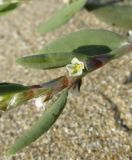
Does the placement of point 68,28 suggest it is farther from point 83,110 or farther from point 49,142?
point 49,142

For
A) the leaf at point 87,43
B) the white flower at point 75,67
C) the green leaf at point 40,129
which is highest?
the white flower at point 75,67

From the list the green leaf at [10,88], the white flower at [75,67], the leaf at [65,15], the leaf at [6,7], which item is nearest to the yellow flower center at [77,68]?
the white flower at [75,67]

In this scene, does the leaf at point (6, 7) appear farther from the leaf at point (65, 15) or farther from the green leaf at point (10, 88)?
the green leaf at point (10, 88)

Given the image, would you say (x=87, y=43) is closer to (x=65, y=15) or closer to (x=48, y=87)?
(x=65, y=15)

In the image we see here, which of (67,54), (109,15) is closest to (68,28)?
(109,15)

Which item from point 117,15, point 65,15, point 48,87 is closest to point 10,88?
point 48,87

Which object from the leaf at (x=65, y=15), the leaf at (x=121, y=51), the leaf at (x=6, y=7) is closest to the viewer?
the leaf at (x=121, y=51)
